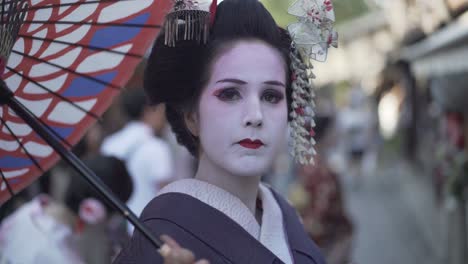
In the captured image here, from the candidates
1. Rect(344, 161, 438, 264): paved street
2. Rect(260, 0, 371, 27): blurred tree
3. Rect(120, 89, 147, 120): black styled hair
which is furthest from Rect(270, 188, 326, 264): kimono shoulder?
Rect(344, 161, 438, 264): paved street

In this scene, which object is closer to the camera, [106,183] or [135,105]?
[106,183]

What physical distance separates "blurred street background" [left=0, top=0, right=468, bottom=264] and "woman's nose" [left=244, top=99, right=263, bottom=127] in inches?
31.9

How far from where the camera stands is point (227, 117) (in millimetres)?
2506

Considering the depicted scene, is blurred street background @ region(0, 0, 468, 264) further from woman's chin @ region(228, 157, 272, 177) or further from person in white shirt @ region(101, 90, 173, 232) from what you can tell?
woman's chin @ region(228, 157, 272, 177)

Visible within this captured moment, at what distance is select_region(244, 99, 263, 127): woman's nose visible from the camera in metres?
2.49

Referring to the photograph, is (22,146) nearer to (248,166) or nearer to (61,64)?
(61,64)

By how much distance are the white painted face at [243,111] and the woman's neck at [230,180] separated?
0.12ft

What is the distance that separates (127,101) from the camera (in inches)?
255

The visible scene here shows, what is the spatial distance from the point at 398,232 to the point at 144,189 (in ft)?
20.7

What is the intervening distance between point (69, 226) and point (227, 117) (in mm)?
1754

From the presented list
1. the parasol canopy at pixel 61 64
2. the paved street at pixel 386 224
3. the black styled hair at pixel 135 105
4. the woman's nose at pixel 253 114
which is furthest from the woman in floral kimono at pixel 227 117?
the paved street at pixel 386 224

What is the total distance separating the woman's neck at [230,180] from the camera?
2611 mm

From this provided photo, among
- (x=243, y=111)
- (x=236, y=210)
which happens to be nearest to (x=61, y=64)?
(x=243, y=111)

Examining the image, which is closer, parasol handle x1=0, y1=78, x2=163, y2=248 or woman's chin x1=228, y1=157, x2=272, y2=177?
parasol handle x1=0, y1=78, x2=163, y2=248
